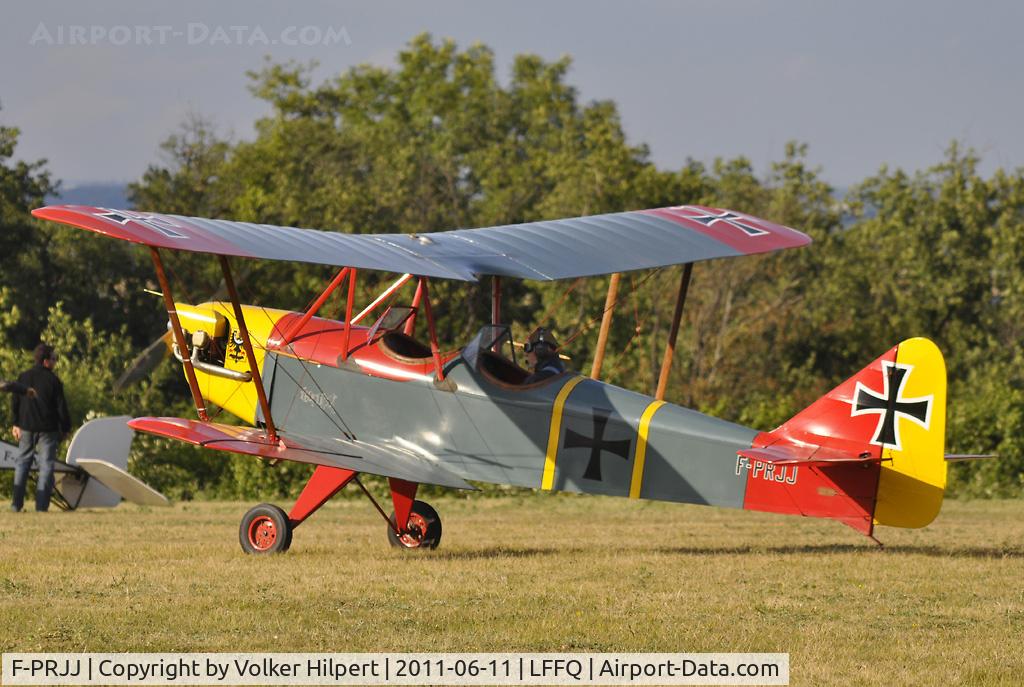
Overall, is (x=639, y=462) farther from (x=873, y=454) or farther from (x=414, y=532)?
(x=414, y=532)

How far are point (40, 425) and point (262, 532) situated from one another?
4560 mm

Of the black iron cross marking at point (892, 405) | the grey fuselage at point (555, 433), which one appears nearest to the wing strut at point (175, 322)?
the grey fuselage at point (555, 433)

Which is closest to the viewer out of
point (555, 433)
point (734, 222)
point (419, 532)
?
point (555, 433)

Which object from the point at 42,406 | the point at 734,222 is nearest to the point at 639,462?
the point at 734,222

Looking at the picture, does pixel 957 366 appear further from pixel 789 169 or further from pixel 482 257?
pixel 482 257

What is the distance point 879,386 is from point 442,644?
4.28 meters

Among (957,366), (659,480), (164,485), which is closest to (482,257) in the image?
(659,480)

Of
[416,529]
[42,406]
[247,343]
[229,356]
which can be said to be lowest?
[416,529]

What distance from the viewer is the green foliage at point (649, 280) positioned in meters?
22.8

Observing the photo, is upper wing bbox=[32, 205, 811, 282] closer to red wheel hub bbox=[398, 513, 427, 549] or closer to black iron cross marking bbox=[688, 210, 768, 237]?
black iron cross marking bbox=[688, 210, 768, 237]

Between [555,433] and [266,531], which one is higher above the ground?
[555,433]

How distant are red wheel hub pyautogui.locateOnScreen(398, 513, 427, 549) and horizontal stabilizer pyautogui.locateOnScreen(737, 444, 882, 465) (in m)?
2.60

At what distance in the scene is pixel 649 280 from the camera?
91.4ft

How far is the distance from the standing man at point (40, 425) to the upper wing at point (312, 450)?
4101mm
